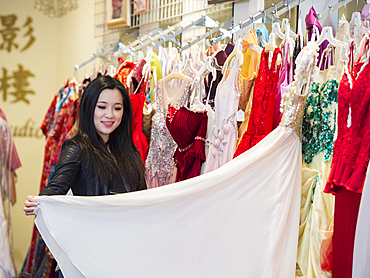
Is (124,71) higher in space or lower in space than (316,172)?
higher

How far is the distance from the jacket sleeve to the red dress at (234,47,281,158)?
0.79 meters

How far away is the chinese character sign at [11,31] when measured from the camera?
4320 millimetres

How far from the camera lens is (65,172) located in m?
1.72

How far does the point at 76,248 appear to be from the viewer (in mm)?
1587

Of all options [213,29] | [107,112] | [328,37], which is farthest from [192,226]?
[213,29]

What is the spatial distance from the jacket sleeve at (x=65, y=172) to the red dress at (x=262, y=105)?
79 centimetres

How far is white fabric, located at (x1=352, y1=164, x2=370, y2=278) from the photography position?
140cm

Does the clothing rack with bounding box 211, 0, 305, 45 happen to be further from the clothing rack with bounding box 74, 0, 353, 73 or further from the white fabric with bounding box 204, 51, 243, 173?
the white fabric with bounding box 204, 51, 243, 173

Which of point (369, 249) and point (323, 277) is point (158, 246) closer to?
point (323, 277)

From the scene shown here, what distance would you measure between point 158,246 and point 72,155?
1.88 feet

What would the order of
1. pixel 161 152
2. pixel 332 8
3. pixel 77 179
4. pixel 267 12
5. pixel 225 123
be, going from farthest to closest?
pixel 161 152
pixel 267 12
pixel 225 123
pixel 332 8
pixel 77 179

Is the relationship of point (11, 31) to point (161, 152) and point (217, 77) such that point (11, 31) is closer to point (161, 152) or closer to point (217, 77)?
point (161, 152)

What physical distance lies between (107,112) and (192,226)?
0.72 meters

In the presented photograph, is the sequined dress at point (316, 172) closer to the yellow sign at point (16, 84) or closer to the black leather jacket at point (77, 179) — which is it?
the black leather jacket at point (77, 179)
